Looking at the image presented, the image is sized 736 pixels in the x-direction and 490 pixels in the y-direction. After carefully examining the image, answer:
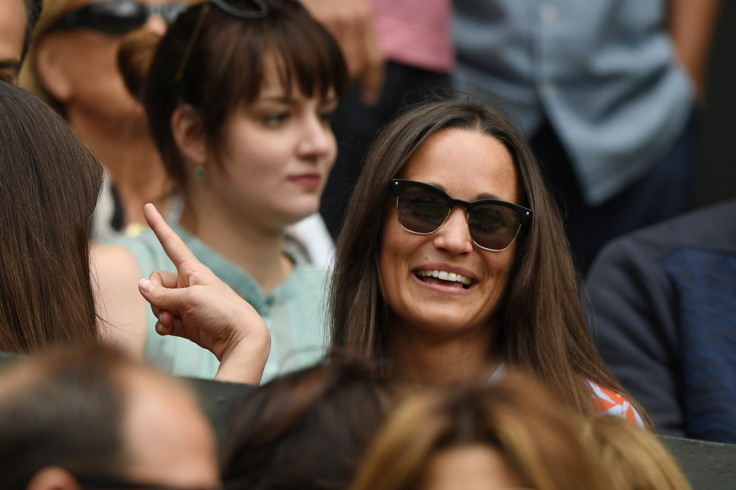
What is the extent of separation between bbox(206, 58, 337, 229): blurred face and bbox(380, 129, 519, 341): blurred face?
73cm

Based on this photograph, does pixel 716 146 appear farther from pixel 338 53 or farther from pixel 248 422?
pixel 248 422

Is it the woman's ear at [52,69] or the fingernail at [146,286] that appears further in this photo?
the woman's ear at [52,69]

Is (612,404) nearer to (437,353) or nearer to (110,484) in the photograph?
(437,353)

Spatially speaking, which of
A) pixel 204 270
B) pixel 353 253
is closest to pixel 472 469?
pixel 204 270

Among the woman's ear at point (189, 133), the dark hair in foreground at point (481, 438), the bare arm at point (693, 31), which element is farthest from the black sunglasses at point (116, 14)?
the dark hair in foreground at point (481, 438)

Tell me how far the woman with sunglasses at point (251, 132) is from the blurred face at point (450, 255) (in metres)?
0.62

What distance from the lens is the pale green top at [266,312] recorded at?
113 inches

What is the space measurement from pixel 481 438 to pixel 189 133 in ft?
6.64

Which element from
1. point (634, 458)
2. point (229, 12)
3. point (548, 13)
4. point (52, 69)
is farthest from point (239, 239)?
point (634, 458)

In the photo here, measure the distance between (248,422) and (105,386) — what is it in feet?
0.76

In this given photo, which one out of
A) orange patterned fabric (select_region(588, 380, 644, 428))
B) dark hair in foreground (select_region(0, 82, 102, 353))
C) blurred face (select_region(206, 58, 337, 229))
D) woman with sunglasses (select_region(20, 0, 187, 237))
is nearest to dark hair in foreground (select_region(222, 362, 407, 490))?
dark hair in foreground (select_region(0, 82, 102, 353))

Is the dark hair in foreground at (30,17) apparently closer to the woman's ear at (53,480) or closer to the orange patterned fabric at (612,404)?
the orange patterned fabric at (612,404)

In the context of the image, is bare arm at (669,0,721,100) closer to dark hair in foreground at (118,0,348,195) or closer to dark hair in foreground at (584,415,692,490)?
dark hair in foreground at (118,0,348,195)

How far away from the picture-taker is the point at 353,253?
2.63 metres
